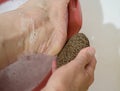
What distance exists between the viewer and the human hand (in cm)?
56

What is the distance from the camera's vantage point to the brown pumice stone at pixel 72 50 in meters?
0.68

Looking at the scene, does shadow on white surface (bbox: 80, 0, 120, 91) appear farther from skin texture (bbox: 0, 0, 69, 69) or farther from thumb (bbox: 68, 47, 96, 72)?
thumb (bbox: 68, 47, 96, 72)

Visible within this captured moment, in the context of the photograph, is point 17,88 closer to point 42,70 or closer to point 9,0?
point 42,70

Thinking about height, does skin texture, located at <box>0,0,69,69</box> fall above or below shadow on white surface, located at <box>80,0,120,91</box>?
above

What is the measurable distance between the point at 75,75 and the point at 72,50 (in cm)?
10

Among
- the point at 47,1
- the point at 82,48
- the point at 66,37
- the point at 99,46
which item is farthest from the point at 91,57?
Result: the point at 99,46

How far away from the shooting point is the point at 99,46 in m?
1.07

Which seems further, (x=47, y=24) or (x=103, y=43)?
(x=103, y=43)

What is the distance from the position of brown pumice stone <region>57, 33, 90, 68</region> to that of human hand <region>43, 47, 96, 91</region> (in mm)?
44

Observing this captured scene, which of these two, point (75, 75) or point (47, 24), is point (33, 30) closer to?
point (47, 24)

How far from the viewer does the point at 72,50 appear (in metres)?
0.70

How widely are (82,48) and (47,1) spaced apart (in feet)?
0.78

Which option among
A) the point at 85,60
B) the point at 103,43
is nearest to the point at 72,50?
the point at 85,60

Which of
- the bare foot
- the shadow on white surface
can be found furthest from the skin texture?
the shadow on white surface
